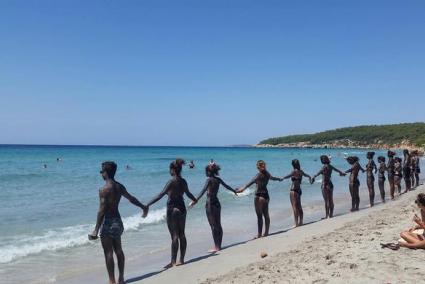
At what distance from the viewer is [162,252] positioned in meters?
10.3

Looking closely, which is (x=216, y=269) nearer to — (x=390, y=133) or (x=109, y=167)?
(x=109, y=167)

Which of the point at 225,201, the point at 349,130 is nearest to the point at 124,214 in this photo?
the point at 225,201

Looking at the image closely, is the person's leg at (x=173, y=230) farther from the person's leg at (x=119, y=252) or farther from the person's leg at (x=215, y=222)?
the person's leg at (x=215, y=222)

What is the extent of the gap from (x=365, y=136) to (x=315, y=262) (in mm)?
144129

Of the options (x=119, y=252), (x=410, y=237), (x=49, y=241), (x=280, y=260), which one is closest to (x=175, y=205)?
(x=119, y=252)

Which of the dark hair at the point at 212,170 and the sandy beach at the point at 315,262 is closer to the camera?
the sandy beach at the point at 315,262

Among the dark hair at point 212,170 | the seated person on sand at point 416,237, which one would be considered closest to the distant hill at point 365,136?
the dark hair at point 212,170

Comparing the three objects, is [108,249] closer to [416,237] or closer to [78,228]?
[416,237]

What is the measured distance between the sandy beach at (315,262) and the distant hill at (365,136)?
104 metres

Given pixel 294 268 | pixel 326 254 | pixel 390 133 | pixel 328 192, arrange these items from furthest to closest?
pixel 390 133, pixel 328 192, pixel 326 254, pixel 294 268

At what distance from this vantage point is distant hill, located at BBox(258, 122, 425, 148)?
397 ft

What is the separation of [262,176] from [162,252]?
2.98m

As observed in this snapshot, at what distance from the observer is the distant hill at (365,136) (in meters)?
121

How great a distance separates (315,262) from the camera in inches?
281
